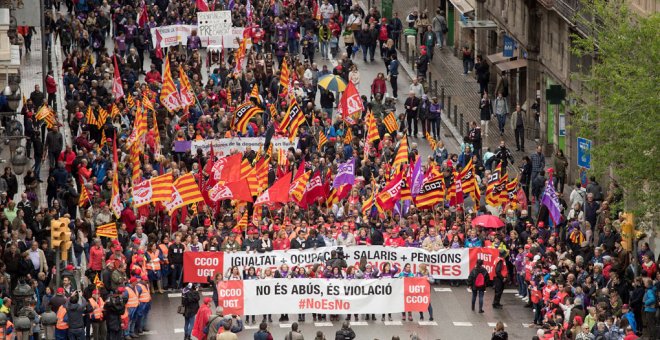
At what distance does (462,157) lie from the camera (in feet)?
214

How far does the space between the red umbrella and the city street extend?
7.62 ft

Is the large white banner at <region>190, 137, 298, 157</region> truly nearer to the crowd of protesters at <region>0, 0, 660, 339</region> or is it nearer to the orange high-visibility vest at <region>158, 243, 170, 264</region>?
the crowd of protesters at <region>0, 0, 660, 339</region>

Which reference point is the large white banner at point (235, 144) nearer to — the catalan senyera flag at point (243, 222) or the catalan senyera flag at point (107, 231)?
the catalan senyera flag at point (243, 222)

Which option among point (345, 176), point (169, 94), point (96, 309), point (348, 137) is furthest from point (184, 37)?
point (96, 309)

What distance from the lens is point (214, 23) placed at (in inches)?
3039

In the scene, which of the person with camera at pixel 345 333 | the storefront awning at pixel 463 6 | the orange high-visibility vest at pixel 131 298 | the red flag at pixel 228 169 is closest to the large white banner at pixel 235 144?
the red flag at pixel 228 169

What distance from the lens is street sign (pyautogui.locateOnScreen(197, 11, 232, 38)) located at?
77.1 meters

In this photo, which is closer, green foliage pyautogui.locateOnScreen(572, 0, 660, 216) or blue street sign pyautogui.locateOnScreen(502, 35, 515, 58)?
green foliage pyautogui.locateOnScreen(572, 0, 660, 216)

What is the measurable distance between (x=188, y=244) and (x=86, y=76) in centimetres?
1732

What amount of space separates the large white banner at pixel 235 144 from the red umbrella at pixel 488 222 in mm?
9528

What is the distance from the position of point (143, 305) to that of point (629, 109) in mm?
12343

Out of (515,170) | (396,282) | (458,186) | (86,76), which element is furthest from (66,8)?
(396,282)

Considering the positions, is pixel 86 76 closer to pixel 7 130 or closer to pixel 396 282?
pixel 7 130

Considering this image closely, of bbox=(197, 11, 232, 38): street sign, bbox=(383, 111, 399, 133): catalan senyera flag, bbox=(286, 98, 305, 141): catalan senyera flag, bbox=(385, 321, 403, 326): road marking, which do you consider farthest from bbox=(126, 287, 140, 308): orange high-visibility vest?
Answer: bbox=(197, 11, 232, 38): street sign
